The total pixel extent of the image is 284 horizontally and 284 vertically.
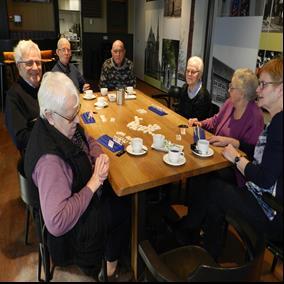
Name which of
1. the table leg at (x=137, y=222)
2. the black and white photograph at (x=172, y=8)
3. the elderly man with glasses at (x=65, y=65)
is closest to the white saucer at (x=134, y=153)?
the table leg at (x=137, y=222)

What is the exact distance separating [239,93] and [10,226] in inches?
77.9

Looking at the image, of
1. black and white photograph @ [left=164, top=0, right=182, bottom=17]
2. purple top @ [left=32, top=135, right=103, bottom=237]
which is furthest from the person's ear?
black and white photograph @ [left=164, top=0, right=182, bottom=17]

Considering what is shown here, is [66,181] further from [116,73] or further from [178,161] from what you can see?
[116,73]

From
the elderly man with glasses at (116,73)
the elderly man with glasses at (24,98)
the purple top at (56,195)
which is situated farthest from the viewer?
the elderly man with glasses at (116,73)

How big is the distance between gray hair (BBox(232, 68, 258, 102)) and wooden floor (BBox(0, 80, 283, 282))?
1.10m

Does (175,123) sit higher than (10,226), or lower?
higher

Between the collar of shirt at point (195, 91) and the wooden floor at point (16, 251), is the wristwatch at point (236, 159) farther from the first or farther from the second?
the collar of shirt at point (195, 91)

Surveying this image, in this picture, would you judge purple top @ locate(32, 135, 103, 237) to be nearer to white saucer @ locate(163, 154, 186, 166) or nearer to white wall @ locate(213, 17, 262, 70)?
white saucer @ locate(163, 154, 186, 166)

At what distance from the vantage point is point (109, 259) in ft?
5.18

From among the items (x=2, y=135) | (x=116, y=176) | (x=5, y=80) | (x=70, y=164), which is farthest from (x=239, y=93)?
(x=5, y=80)

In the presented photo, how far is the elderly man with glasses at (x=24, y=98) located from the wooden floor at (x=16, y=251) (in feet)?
2.02

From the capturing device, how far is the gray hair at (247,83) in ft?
6.14

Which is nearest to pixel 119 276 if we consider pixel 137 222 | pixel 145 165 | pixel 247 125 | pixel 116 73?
pixel 137 222

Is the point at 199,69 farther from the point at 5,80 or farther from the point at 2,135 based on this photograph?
the point at 5,80
